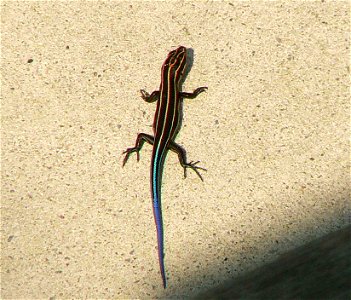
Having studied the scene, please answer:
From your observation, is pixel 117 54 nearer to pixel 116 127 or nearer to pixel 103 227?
pixel 116 127

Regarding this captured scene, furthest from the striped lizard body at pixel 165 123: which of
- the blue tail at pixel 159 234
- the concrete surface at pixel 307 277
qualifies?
the concrete surface at pixel 307 277

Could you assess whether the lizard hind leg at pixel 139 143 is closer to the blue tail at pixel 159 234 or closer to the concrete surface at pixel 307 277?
the blue tail at pixel 159 234

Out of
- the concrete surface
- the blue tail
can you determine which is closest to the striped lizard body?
the blue tail

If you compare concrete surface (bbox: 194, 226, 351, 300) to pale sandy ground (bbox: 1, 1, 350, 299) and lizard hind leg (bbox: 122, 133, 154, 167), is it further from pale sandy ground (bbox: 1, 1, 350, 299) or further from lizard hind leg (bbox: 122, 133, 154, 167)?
lizard hind leg (bbox: 122, 133, 154, 167)

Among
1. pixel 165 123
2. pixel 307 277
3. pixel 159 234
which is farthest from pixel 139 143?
pixel 307 277

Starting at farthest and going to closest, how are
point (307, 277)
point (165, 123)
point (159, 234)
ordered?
point (165, 123) → point (159, 234) → point (307, 277)

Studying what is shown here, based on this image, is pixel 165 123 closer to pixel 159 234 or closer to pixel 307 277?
pixel 159 234
